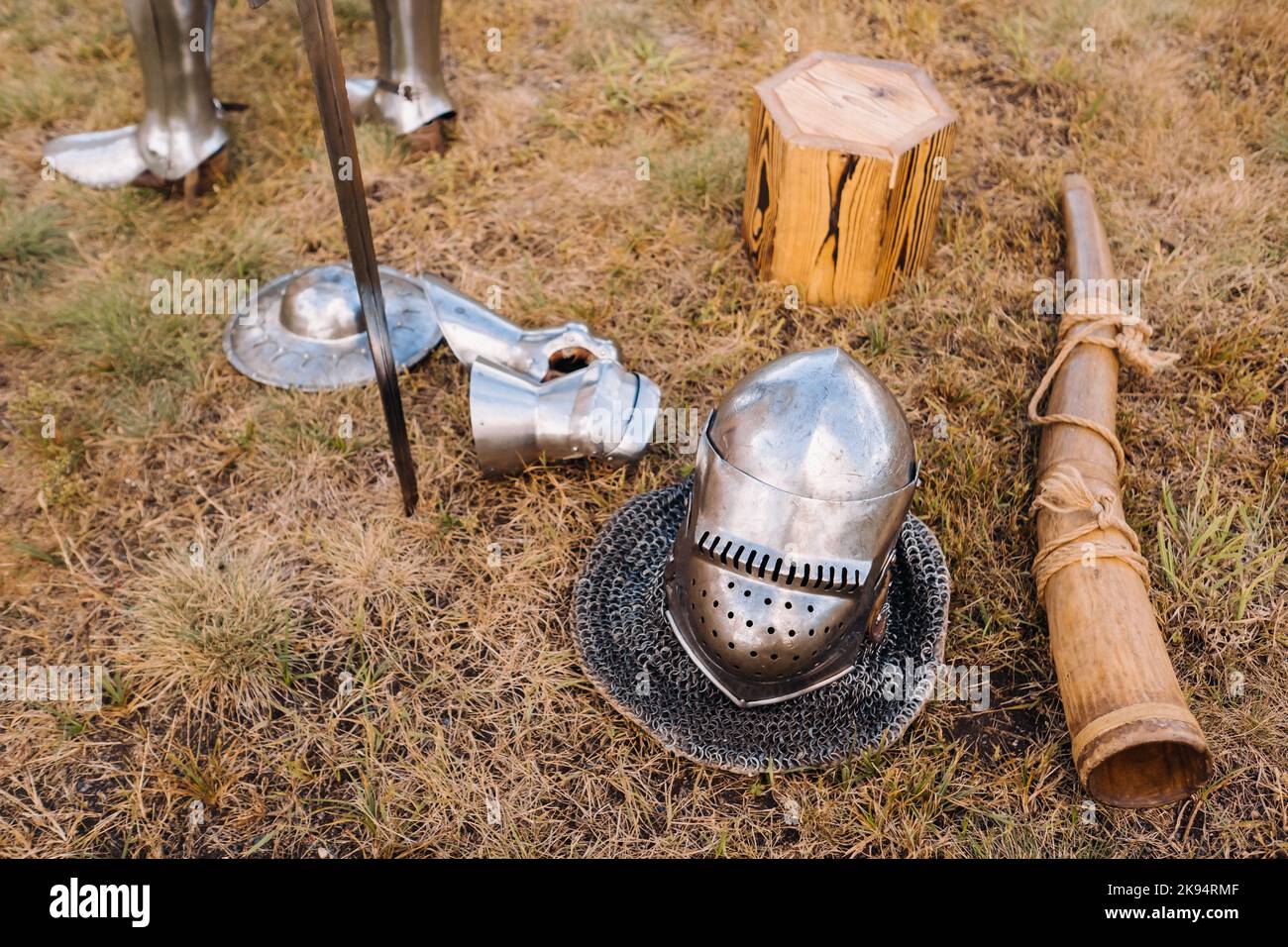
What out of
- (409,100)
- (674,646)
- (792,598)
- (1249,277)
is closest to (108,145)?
(409,100)

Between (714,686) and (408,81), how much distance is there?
3.27 m

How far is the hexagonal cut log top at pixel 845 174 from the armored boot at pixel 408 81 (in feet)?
5.31

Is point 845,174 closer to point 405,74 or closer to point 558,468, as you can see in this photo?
point 558,468

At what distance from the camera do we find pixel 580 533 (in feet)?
11.1

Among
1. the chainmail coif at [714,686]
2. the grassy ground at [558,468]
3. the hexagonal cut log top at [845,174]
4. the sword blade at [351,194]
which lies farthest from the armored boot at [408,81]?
the chainmail coif at [714,686]

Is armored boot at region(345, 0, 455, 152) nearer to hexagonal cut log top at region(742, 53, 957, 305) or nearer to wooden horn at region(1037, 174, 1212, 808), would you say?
hexagonal cut log top at region(742, 53, 957, 305)

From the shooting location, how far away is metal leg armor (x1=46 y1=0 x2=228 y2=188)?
4.20m

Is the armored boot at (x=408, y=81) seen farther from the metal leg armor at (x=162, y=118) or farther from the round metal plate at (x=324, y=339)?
the round metal plate at (x=324, y=339)

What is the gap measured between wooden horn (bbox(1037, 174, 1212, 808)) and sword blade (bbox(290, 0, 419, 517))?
6.60 ft

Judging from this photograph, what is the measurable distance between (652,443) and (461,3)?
11.3ft

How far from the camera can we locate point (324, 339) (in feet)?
13.1

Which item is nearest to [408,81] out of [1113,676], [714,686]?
[714,686]

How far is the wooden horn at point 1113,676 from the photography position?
8.20 feet

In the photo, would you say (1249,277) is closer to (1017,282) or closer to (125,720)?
(1017,282)
